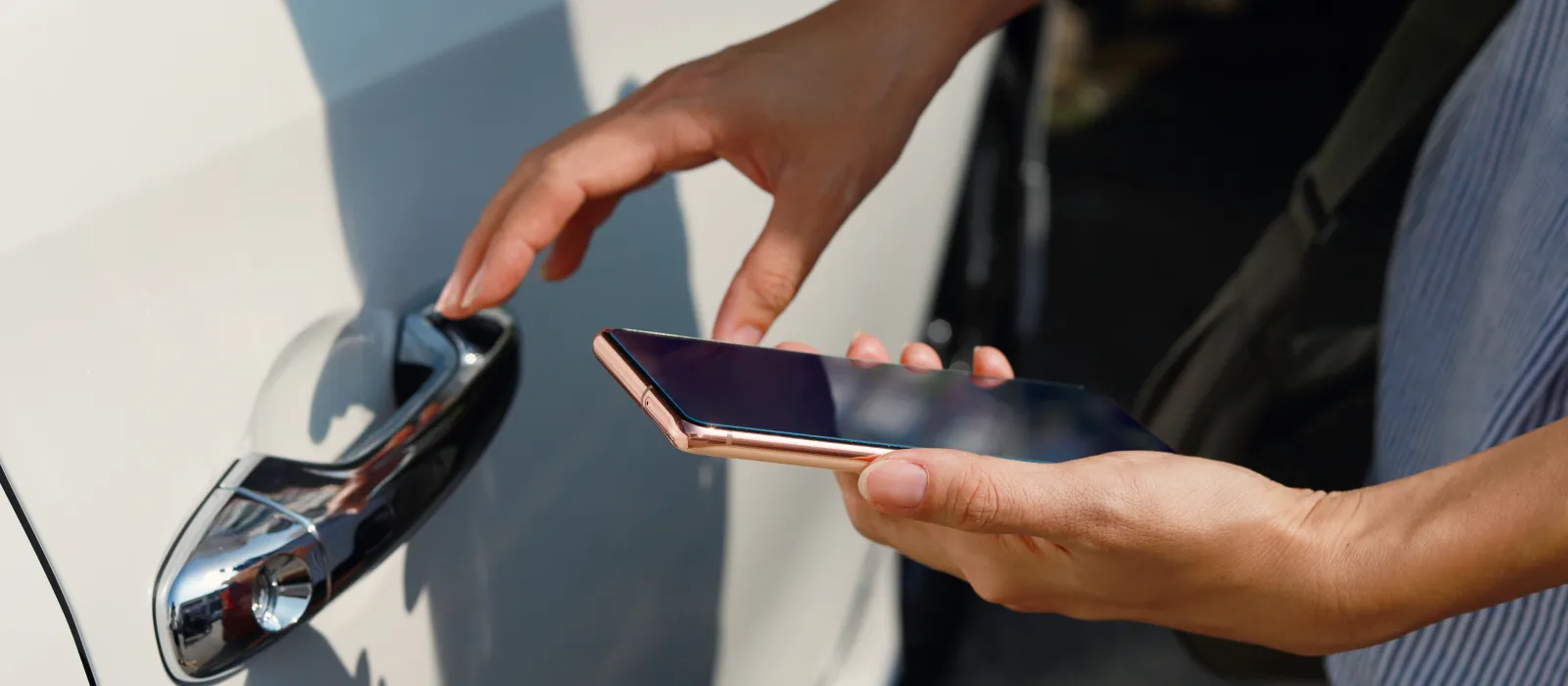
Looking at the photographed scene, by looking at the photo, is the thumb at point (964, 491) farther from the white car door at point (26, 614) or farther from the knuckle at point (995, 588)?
the white car door at point (26, 614)

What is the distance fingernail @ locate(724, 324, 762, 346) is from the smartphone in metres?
0.03

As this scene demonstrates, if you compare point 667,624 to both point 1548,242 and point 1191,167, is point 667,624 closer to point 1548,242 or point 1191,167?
point 1548,242

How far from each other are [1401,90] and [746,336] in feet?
2.05

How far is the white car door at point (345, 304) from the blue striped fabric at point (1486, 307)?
21.3 inches

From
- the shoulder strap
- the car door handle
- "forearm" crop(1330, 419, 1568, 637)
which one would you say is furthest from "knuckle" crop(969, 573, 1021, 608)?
the shoulder strap

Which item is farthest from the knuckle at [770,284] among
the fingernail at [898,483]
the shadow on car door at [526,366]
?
the fingernail at [898,483]

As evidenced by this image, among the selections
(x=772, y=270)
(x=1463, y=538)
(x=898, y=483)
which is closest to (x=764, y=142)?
(x=772, y=270)

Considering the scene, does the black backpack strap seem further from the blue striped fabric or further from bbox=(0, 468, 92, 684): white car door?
bbox=(0, 468, 92, 684): white car door

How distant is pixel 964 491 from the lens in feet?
2.28

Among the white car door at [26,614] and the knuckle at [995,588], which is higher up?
the white car door at [26,614]

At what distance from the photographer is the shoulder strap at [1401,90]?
1.10 meters

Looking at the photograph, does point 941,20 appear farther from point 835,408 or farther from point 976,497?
point 976,497

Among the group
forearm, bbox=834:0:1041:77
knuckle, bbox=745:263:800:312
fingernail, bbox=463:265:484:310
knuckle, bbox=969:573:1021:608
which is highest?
forearm, bbox=834:0:1041:77

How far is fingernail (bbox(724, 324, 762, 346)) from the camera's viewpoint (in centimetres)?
88
